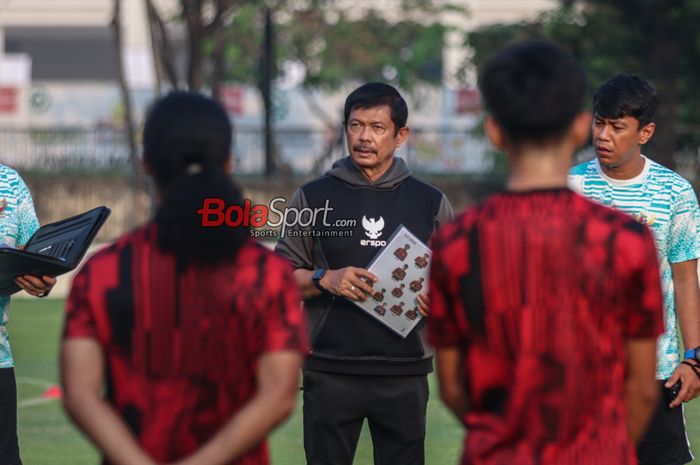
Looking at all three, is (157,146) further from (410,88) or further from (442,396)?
(410,88)

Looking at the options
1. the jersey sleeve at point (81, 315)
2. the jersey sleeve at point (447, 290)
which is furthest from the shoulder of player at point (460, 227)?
the jersey sleeve at point (81, 315)

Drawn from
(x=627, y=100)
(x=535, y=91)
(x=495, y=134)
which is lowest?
(x=495, y=134)

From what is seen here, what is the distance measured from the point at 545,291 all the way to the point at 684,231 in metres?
2.51

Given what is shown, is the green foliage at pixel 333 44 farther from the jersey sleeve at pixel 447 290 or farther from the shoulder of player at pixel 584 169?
the jersey sleeve at pixel 447 290

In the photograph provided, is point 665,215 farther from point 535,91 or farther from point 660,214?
point 535,91

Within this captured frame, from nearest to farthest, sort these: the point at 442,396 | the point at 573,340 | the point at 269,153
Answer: the point at 573,340 → the point at 442,396 → the point at 269,153

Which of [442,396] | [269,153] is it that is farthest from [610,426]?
[269,153]

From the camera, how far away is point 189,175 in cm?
370

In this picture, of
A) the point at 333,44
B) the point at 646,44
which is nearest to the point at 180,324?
the point at 646,44

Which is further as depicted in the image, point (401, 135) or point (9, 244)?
point (401, 135)

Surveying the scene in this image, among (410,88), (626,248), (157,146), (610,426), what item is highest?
(410,88)

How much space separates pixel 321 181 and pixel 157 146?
2.84 m

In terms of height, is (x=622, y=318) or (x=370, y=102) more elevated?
(x=370, y=102)

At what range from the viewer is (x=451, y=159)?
1077 inches
